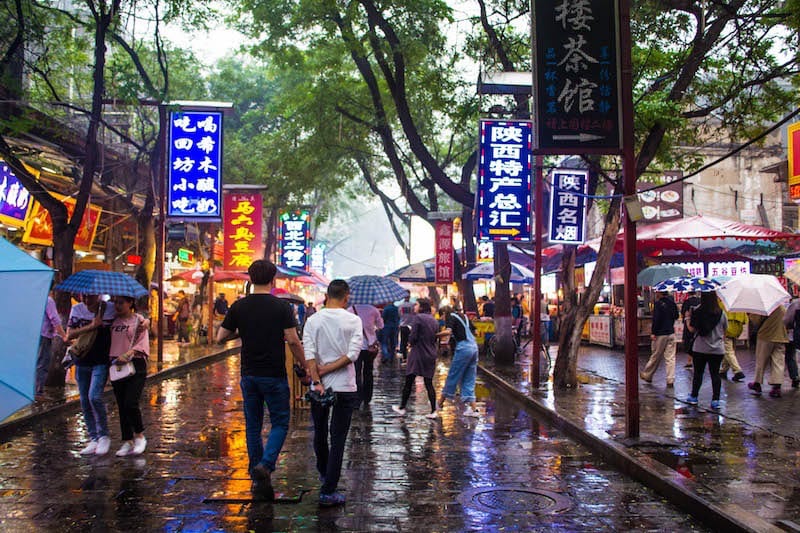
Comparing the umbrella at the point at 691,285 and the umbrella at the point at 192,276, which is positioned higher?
the umbrella at the point at 192,276

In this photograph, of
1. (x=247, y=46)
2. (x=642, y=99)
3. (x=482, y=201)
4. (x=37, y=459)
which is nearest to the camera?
(x=37, y=459)

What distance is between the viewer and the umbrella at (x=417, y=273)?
32.5 meters

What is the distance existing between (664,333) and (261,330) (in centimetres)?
983

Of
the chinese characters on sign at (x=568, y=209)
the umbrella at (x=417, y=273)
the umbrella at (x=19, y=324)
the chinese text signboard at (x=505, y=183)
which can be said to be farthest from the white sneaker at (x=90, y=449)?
the umbrella at (x=417, y=273)

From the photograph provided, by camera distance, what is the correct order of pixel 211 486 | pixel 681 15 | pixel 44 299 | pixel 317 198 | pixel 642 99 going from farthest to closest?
pixel 317 198
pixel 681 15
pixel 642 99
pixel 211 486
pixel 44 299

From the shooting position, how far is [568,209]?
19.3m

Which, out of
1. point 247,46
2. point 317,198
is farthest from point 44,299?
point 317,198

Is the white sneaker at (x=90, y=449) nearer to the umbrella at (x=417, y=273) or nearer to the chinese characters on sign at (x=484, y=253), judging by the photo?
the chinese characters on sign at (x=484, y=253)

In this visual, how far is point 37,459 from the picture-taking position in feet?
26.2

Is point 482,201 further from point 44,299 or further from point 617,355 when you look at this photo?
point 44,299

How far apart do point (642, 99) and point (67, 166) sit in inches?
520

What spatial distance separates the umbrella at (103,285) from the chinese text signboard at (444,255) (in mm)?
20008

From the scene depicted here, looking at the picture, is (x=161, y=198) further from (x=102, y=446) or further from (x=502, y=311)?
(x=102, y=446)

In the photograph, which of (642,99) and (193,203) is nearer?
(642,99)
